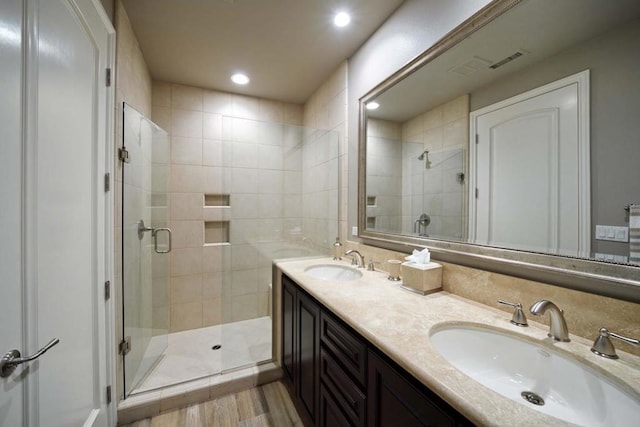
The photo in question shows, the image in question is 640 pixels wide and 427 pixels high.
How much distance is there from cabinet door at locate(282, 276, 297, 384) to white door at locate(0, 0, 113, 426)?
1.04 m

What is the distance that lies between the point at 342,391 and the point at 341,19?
7.21 feet

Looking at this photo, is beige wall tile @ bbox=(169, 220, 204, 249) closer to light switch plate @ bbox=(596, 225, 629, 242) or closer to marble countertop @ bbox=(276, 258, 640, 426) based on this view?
marble countertop @ bbox=(276, 258, 640, 426)

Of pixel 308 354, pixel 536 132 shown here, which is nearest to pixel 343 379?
pixel 308 354

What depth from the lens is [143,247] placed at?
2076 millimetres

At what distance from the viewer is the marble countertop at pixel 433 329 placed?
21.6 inches

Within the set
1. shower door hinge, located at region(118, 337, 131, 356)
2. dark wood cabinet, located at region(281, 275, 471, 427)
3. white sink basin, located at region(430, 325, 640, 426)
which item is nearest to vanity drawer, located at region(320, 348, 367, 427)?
dark wood cabinet, located at region(281, 275, 471, 427)

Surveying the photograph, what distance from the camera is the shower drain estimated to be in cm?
74

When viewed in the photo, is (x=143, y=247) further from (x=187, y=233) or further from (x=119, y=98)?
(x=119, y=98)

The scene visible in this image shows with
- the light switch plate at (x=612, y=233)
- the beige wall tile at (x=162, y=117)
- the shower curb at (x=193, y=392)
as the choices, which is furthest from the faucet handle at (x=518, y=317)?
the beige wall tile at (x=162, y=117)

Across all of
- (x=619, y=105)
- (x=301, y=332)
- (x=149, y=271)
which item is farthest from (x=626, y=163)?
(x=149, y=271)

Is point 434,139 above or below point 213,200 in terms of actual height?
above

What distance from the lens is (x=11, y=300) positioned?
2.45ft

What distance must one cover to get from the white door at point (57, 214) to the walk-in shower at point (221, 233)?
0.62m

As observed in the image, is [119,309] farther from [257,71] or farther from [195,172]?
[257,71]
